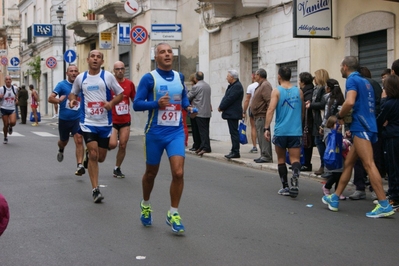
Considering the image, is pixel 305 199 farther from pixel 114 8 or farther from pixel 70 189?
pixel 114 8

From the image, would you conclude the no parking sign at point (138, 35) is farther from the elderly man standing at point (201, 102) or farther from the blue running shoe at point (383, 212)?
the blue running shoe at point (383, 212)

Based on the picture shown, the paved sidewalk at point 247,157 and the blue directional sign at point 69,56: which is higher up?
the blue directional sign at point 69,56

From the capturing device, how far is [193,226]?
7891 mm

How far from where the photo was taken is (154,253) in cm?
658

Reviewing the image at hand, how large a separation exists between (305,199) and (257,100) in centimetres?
489

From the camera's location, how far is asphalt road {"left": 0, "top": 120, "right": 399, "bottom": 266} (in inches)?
256

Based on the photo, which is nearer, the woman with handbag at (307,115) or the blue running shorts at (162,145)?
the blue running shorts at (162,145)

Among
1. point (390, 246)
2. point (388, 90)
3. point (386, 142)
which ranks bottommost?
point (390, 246)

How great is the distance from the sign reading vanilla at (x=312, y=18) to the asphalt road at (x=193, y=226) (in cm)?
437

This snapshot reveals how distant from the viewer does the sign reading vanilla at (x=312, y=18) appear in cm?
1559

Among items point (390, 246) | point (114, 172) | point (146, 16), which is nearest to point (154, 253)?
point (390, 246)

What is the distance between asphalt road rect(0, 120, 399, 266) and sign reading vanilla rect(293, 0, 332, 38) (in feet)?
14.3

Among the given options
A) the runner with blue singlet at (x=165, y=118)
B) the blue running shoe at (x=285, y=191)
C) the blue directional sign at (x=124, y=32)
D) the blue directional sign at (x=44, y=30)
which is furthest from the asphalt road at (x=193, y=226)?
the blue directional sign at (x=44, y=30)

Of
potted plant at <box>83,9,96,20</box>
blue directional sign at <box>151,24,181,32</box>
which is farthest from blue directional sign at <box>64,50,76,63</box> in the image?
blue directional sign at <box>151,24,181,32</box>
